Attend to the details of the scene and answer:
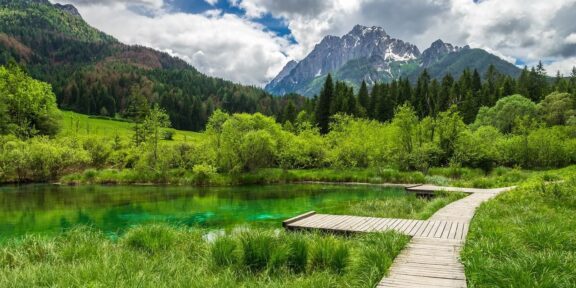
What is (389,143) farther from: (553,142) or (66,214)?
(66,214)

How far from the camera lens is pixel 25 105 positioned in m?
63.2

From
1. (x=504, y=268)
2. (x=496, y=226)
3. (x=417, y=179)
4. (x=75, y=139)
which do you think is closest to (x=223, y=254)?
(x=504, y=268)

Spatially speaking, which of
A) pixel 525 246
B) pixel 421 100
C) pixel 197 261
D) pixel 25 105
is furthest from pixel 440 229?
pixel 421 100

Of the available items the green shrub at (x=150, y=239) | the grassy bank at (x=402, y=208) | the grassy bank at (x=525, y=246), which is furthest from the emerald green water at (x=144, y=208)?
A: the grassy bank at (x=525, y=246)

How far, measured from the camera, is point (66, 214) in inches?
884

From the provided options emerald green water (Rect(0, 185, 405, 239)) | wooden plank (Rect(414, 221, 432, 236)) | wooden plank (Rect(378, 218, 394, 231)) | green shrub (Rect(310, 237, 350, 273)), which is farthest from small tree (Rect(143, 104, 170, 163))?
green shrub (Rect(310, 237, 350, 273))

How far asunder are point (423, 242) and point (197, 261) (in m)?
5.73

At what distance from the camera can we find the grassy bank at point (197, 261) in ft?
22.8

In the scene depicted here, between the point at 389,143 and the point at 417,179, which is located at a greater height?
the point at 389,143

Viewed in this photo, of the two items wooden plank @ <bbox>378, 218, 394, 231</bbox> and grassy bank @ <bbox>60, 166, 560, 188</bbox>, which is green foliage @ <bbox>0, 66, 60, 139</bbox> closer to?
grassy bank @ <bbox>60, 166, 560, 188</bbox>

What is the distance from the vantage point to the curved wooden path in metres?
6.84

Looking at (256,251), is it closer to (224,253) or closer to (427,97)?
(224,253)

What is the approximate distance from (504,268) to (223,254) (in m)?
5.67

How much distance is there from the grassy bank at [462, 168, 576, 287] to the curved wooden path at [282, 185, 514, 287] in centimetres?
35
